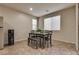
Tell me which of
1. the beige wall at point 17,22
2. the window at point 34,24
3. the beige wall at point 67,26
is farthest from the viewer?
the beige wall at point 67,26

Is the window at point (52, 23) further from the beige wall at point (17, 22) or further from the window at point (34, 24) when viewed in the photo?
the beige wall at point (17, 22)

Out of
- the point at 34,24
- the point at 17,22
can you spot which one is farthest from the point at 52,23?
the point at 17,22

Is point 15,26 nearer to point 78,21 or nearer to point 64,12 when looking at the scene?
point 64,12

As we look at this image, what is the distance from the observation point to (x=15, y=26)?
4.84 meters

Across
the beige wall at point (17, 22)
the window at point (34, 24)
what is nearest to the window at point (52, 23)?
the window at point (34, 24)

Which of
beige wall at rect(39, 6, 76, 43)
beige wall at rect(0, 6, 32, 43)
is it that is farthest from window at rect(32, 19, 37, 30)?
beige wall at rect(39, 6, 76, 43)

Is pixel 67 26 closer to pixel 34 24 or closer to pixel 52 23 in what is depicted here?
pixel 52 23

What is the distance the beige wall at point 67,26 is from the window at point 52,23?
183mm

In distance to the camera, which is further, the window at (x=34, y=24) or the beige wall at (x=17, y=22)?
the beige wall at (x=17, y=22)

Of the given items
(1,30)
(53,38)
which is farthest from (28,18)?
(53,38)

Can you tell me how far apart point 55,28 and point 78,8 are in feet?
4.45

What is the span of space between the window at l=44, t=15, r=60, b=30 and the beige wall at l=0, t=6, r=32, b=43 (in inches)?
27.5

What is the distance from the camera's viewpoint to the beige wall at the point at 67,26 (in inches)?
186

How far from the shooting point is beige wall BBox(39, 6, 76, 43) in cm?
473
